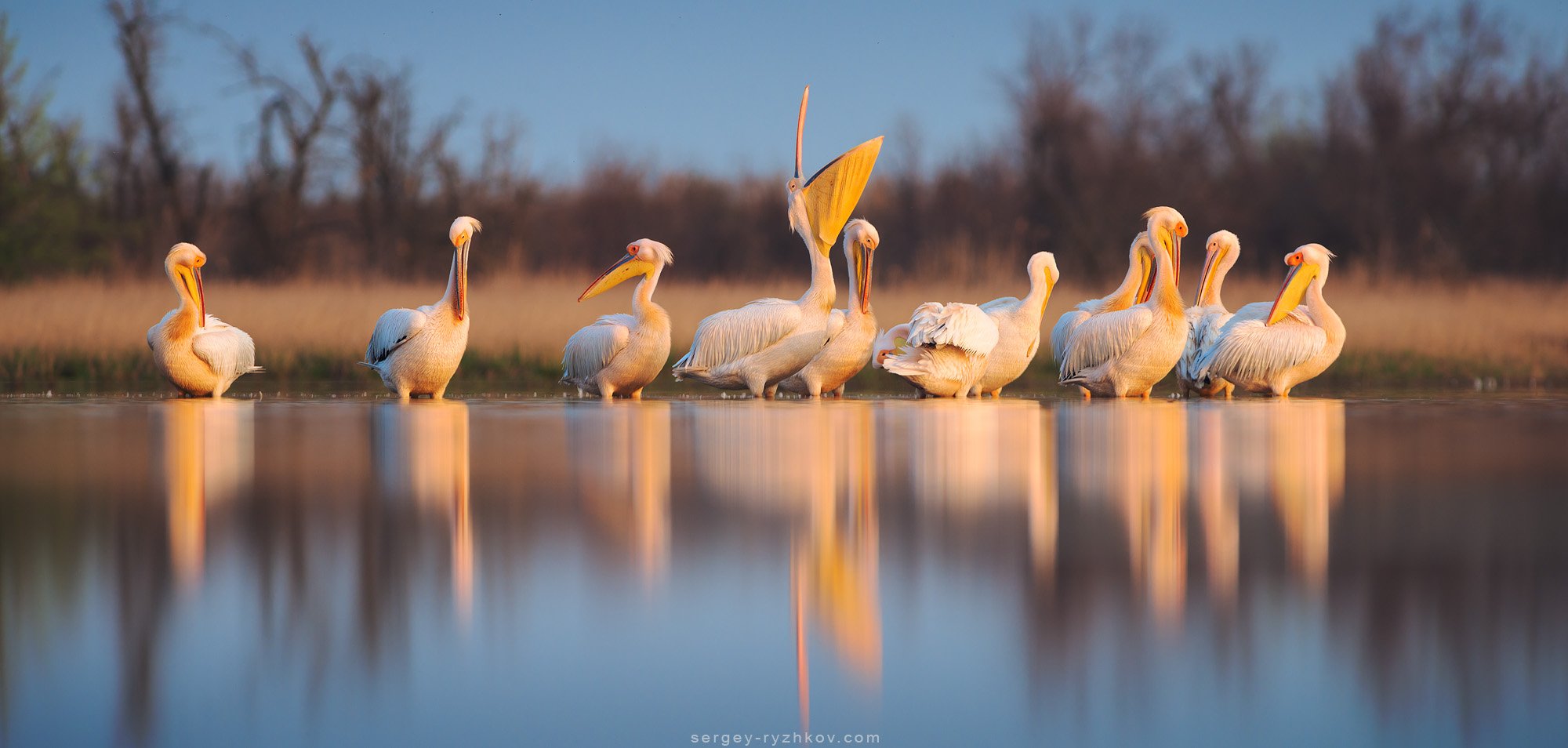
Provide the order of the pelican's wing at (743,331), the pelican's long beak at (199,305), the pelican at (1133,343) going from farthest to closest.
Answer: the pelican's long beak at (199,305) < the pelican at (1133,343) < the pelican's wing at (743,331)

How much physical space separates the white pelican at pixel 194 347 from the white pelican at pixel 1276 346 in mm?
7009

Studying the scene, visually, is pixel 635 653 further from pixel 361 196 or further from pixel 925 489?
pixel 361 196

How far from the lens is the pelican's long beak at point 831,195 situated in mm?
11672

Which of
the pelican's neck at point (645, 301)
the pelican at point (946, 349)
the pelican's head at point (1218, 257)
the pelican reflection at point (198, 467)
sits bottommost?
the pelican reflection at point (198, 467)

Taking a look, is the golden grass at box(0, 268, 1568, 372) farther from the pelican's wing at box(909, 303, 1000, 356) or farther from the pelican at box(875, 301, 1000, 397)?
the pelican's wing at box(909, 303, 1000, 356)

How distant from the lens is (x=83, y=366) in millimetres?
14953

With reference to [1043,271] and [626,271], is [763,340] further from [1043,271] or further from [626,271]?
[1043,271]

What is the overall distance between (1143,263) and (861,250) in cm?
262

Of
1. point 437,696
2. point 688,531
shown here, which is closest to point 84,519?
point 688,531

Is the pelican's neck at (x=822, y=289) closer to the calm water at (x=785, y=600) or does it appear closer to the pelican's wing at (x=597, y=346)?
the pelican's wing at (x=597, y=346)

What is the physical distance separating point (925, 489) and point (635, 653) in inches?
99.2

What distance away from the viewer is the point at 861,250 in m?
11.3

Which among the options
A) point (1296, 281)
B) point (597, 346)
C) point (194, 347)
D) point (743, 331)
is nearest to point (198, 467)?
point (597, 346)

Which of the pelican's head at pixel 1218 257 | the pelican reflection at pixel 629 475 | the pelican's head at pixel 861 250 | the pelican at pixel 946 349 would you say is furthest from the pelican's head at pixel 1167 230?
the pelican reflection at pixel 629 475
